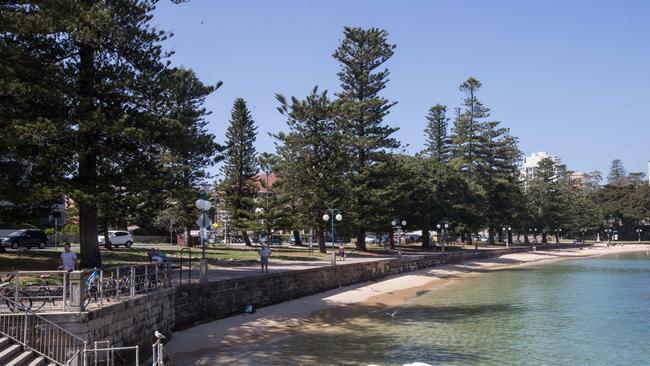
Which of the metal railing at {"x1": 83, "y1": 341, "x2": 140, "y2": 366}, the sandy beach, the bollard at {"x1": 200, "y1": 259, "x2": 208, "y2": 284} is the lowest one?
the sandy beach

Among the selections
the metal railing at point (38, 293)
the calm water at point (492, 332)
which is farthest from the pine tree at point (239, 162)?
the metal railing at point (38, 293)

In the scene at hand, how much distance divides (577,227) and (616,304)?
260ft

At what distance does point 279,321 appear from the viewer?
23.2 m

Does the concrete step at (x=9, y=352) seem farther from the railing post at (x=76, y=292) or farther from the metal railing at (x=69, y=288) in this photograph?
the railing post at (x=76, y=292)

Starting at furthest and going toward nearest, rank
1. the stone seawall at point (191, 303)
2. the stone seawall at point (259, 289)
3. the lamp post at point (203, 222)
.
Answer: the stone seawall at point (259, 289)
the lamp post at point (203, 222)
the stone seawall at point (191, 303)

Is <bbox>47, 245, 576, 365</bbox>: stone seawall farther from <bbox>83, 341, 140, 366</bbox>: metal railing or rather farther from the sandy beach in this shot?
the sandy beach

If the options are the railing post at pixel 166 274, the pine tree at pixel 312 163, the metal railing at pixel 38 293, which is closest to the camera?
the metal railing at pixel 38 293

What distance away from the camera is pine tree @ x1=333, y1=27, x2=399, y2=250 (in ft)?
165

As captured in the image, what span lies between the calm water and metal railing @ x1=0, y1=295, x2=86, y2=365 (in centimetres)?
676

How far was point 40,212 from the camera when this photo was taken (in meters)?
23.2

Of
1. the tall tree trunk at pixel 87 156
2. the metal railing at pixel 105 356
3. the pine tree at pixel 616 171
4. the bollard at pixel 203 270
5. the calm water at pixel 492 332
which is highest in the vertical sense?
the pine tree at pixel 616 171

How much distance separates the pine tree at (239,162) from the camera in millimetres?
53312

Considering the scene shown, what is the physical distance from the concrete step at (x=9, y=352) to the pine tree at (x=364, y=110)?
3846cm

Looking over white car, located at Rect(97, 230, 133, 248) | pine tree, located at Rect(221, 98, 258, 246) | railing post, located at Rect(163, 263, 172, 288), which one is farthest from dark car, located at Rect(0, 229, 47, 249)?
railing post, located at Rect(163, 263, 172, 288)
